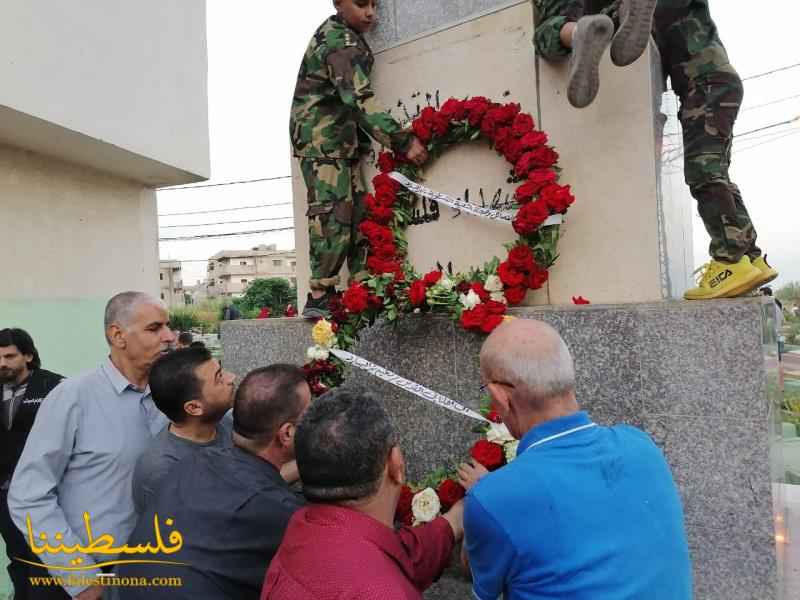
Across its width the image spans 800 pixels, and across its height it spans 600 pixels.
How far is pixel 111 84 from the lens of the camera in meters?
4.87

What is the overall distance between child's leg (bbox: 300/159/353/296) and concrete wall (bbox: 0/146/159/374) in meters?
2.77

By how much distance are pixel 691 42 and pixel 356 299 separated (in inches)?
77.9

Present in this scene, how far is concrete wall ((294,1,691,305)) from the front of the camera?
2637 millimetres

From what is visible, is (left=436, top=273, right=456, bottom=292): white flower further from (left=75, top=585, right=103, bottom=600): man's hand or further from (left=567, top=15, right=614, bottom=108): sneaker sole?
(left=75, top=585, right=103, bottom=600): man's hand

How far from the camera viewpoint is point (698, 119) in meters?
2.52

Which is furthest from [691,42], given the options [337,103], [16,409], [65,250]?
[65,250]

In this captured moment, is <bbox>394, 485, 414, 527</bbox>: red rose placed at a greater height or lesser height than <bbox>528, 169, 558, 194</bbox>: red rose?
lesser

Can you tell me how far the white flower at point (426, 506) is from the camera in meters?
2.51

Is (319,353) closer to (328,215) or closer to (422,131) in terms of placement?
(328,215)

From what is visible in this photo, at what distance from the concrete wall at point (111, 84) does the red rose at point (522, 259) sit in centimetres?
357

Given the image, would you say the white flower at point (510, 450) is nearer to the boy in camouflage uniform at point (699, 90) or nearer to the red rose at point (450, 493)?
the red rose at point (450, 493)

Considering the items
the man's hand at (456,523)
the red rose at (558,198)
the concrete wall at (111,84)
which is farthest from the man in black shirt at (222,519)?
the concrete wall at (111,84)

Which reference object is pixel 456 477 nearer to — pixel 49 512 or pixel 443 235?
pixel 443 235

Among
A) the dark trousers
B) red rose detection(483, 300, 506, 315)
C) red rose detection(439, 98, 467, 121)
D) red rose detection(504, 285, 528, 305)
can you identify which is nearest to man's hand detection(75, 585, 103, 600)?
the dark trousers
